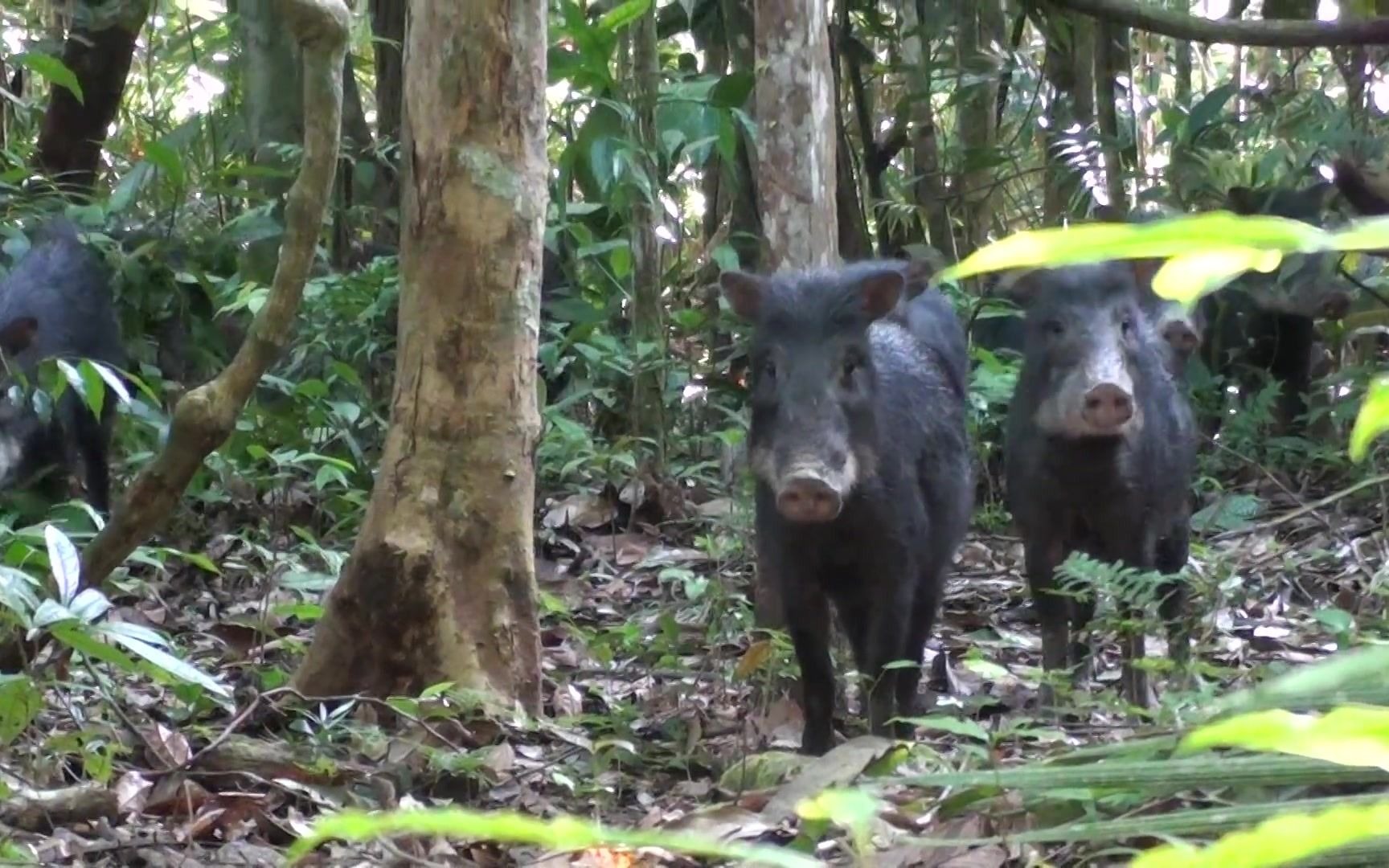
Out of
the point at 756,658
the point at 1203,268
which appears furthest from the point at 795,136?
the point at 1203,268

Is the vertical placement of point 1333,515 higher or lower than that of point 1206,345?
lower

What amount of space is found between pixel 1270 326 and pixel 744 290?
16.4 feet

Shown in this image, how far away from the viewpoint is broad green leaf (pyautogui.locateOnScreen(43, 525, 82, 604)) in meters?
3.24

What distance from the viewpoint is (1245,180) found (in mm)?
8898

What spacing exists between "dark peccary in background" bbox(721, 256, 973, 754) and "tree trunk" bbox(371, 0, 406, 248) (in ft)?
15.4

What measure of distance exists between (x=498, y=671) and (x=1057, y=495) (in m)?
1.94

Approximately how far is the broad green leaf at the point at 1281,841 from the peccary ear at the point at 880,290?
4.41 metres

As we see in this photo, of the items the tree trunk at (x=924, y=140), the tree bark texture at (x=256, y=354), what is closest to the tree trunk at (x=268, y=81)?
the tree trunk at (x=924, y=140)

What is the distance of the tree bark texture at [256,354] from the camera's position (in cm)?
379

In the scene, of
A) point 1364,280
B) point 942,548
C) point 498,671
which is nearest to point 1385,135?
point 1364,280

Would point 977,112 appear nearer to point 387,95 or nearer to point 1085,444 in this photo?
point 387,95

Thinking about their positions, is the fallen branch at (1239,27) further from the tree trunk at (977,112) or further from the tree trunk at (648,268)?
the tree trunk at (977,112)

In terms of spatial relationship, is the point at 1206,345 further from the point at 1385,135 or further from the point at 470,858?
the point at 470,858

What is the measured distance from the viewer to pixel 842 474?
15.1ft
